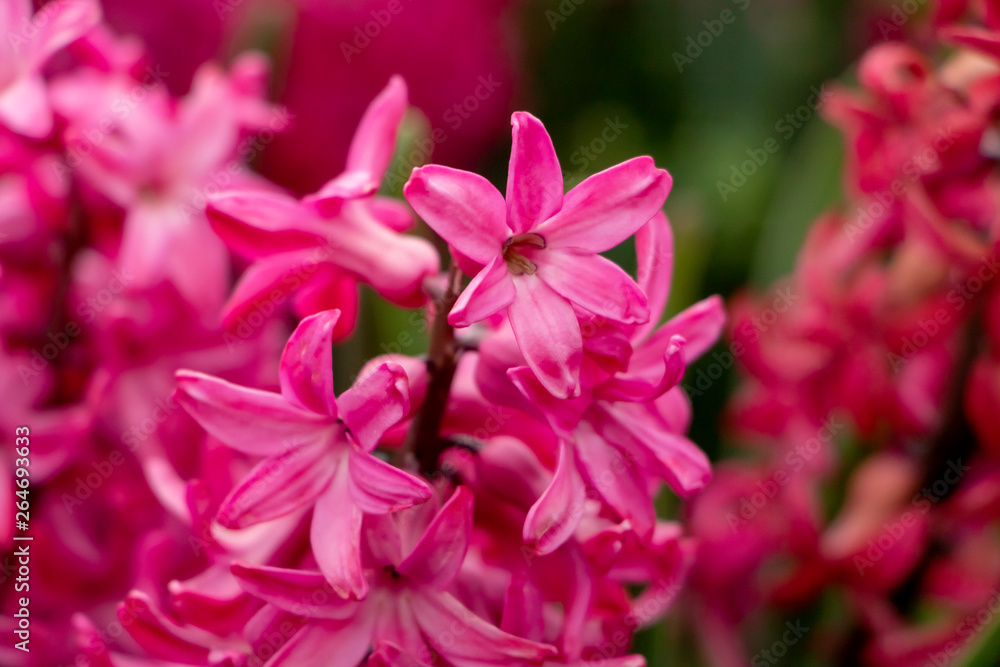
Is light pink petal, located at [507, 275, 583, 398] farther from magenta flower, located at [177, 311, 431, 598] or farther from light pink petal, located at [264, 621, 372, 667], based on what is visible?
light pink petal, located at [264, 621, 372, 667]

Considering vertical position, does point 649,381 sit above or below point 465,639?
above

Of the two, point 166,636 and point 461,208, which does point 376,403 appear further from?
point 166,636

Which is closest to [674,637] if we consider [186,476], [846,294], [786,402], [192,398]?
[786,402]

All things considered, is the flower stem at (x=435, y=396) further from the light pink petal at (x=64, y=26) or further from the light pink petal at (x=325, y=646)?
the light pink petal at (x=64, y=26)

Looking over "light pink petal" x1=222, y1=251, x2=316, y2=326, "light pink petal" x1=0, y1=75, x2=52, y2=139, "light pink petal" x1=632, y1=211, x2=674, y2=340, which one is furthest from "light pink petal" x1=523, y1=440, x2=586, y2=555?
"light pink petal" x1=0, y1=75, x2=52, y2=139

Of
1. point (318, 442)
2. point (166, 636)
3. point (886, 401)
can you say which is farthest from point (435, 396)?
point (886, 401)

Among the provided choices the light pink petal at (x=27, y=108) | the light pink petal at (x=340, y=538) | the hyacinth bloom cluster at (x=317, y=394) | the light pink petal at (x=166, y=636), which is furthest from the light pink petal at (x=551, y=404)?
the light pink petal at (x=27, y=108)
